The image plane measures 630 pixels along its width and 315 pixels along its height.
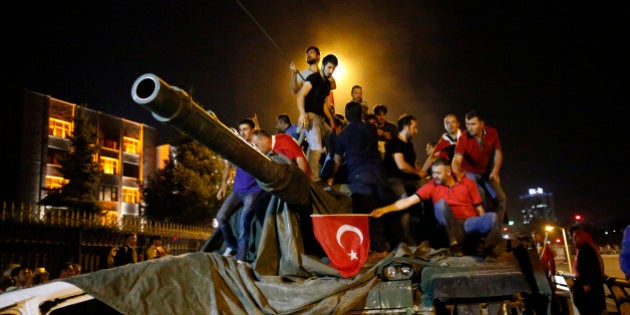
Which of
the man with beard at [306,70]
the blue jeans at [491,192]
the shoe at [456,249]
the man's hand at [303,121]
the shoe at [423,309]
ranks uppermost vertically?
the man with beard at [306,70]

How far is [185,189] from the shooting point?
35.1 meters

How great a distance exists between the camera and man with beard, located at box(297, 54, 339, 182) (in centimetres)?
970

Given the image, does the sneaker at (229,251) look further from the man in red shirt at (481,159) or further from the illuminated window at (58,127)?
the illuminated window at (58,127)

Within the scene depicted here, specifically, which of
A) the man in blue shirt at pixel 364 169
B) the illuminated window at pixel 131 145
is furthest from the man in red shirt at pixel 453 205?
the illuminated window at pixel 131 145

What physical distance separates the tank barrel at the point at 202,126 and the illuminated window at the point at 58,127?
142 feet

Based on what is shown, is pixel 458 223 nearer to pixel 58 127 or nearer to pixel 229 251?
pixel 229 251

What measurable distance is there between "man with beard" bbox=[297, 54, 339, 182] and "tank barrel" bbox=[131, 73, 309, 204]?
4.63 meters

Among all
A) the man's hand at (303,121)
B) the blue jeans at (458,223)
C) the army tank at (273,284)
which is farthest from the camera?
the man's hand at (303,121)

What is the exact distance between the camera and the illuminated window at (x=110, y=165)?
47.9 metres

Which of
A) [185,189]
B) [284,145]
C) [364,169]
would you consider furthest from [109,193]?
[364,169]

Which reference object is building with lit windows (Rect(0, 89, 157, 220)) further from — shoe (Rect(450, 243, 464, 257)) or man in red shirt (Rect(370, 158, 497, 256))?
shoe (Rect(450, 243, 464, 257))

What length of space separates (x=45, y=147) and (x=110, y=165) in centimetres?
756

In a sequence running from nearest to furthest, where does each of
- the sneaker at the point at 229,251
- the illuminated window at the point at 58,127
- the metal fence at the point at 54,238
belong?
the sneaker at the point at 229,251 < the metal fence at the point at 54,238 < the illuminated window at the point at 58,127

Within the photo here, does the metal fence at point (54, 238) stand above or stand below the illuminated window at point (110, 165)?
below
